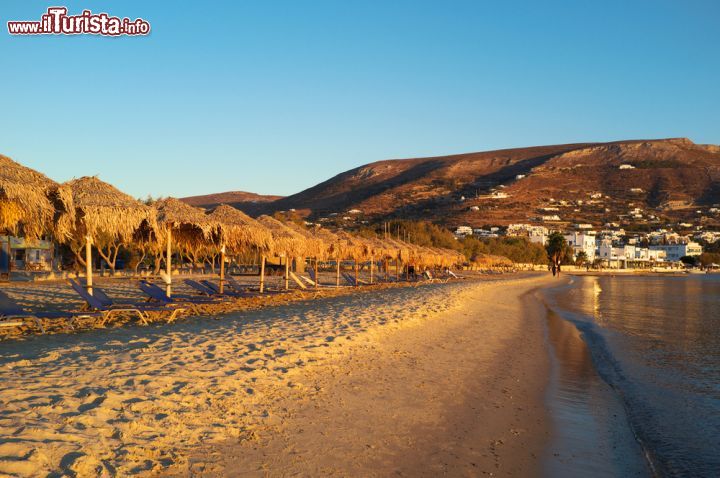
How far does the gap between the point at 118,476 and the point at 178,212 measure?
907cm

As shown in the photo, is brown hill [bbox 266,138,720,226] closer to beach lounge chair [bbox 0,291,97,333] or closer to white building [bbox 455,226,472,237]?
white building [bbox 455,226,472,237]

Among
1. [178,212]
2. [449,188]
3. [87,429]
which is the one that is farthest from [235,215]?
[449,188]

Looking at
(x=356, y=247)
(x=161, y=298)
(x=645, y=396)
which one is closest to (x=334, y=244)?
(x=356, y=247)

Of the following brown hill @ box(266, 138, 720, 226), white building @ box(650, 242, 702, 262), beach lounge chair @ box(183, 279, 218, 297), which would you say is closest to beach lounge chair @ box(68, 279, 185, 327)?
beach lounge chair @ box(183, 279, 218, 297)

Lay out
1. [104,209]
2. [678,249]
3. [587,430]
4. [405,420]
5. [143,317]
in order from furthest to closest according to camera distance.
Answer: [678,249], [104,209], [143,317], [587,430], [405,420]

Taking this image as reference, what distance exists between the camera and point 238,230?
43.0 ft

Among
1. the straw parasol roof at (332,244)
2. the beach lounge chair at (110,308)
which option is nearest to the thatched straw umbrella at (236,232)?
the beach lounge chair at (110,308)

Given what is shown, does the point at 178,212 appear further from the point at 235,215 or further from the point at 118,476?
A: the point at 118,476

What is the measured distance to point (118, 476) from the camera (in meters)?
2.82

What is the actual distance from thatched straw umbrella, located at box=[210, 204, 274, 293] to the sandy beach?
542cm

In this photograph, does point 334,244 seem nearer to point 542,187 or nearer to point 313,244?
point 313,244

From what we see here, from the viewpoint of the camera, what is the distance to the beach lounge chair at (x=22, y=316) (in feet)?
22.8

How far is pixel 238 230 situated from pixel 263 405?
365 inches

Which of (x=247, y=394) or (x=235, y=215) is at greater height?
(x=235, y=215)
